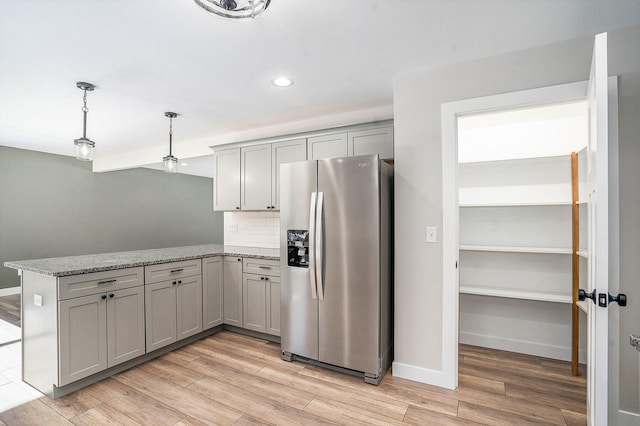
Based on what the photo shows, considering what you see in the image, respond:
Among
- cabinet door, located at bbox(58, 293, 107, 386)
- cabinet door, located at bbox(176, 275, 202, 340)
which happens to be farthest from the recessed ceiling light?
cabinet door, located at bbox(58, 293, 107, 386)

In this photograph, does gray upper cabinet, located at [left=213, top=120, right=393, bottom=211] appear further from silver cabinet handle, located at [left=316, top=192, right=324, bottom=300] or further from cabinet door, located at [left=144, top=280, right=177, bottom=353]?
cabinet door, located at [left=144, top=280, right=177, bottom=353]

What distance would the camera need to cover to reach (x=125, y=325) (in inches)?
107

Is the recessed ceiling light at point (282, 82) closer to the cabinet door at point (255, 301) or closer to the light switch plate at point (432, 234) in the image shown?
the light switch plate at point (432, 234)

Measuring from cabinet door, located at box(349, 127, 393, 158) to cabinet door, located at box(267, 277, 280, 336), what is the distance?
1576mm

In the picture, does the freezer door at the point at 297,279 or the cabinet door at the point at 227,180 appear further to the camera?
the cabinet door at the point at 227,180

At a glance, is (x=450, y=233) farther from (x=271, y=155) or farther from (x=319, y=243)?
(x=271, y=155)

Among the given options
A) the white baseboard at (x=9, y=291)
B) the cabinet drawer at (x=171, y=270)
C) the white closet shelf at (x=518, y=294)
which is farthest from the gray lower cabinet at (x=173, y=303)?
the white baseboard at (x=9, y=291)

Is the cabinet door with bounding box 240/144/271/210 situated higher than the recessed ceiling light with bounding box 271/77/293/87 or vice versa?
the recessed ceiling light with bounding box 271/77/293/87

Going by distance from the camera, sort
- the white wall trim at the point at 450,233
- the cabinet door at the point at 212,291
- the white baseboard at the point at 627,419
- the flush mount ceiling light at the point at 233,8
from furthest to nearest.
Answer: the cabinet door at the point at 212,291
the white wall trim at the point at 450,233
the white baseboard at the point at 627,419
the flush mount ceiling light at the point at 233,8

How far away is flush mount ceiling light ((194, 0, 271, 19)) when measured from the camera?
1.48 m

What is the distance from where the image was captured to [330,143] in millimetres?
3451

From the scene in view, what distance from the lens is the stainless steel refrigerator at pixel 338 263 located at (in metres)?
2.54

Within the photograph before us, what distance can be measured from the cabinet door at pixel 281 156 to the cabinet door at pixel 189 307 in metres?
1.21

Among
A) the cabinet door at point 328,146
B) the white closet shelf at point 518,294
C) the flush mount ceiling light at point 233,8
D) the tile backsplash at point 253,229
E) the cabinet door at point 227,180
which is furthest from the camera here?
the tile backsplash at point 253,229
